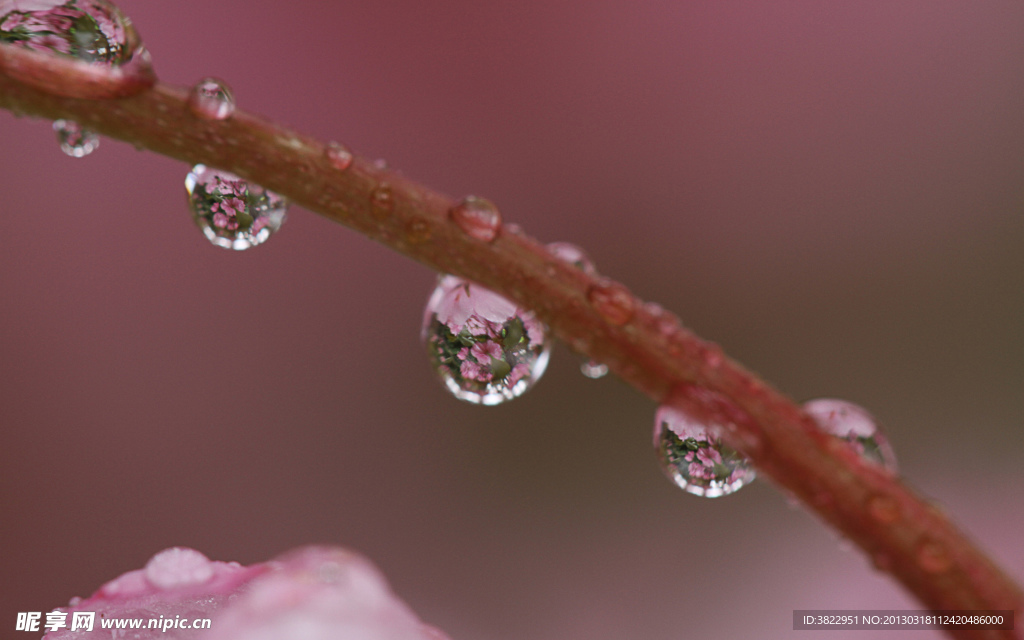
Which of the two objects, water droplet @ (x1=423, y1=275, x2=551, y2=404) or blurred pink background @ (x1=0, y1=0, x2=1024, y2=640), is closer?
water droplet @ (x1=423, y1=275, x2=551, y2=404)

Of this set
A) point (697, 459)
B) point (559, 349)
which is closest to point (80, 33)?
point (697, 459)

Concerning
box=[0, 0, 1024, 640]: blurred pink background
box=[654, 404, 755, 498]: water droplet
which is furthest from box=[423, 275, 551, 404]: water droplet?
box=[0, 0, 1024, 640]: blurred pink background

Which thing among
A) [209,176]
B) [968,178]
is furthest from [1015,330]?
[209,176]

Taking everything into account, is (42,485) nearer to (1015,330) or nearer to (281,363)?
(281,363)

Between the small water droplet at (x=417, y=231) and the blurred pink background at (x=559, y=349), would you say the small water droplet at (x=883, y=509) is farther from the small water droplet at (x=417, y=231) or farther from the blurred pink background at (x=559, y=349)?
the blurred pink background at (x=559, y=349)

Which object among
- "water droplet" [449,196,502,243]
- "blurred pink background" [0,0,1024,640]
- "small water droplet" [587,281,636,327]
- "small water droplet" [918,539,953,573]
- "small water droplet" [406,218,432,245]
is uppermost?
"blurred pink background" [0,0,1024,640]

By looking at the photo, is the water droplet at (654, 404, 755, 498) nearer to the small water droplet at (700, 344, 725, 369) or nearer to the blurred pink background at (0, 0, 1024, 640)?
the small water droplet at (700, 344, 725, 369)
